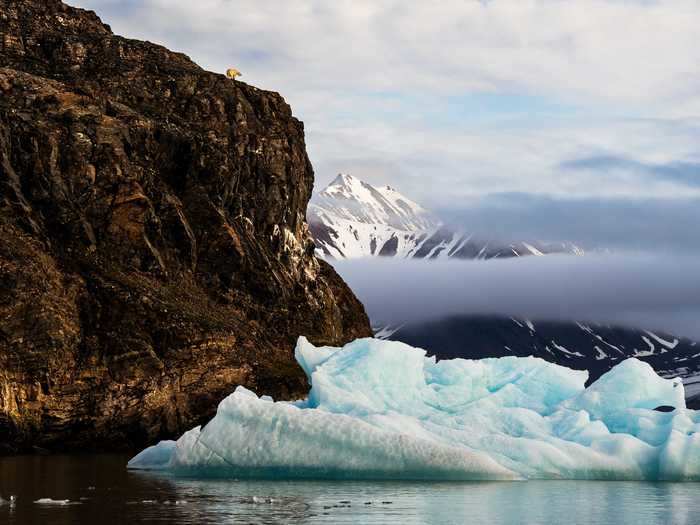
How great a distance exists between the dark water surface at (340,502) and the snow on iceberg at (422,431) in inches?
42.0

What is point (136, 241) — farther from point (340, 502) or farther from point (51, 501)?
point (340, 502)

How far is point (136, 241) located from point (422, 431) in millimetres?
63628

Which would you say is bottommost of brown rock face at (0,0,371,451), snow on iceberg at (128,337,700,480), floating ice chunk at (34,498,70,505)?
floating ice chunk at (34,498,70,505)

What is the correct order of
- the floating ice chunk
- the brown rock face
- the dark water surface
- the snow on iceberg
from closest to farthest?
the dark water surface < the floating ice chunk < the snow on iceberg < the brown rock face

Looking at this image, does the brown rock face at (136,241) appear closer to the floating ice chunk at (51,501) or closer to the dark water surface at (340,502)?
the dark water surface at (340,502)

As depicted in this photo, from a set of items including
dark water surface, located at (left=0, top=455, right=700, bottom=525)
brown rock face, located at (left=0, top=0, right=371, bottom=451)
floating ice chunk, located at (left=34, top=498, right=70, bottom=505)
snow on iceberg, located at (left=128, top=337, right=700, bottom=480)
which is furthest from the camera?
brown rock face, located at (left=0, top=0, right=371, bottom=451)

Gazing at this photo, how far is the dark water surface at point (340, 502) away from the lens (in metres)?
36.3

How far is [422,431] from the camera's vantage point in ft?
169

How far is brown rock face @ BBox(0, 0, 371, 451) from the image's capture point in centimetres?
9494

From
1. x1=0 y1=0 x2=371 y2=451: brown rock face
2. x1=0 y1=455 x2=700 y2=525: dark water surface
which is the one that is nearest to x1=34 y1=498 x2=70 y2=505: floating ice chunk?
x1=0 y1=455 x2=700 y2=525: dark water surface

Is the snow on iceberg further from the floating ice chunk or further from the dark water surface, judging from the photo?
the floating ice chunk

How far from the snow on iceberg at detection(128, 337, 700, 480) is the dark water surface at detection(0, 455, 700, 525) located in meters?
1.07

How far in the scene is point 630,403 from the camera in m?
61.2

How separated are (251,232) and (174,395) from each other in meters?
31.5
